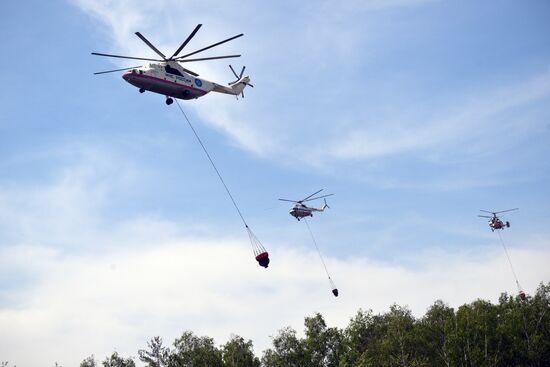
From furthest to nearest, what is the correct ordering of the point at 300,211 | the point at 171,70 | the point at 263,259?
1. the point at 300,211
2. the point at 171,70
3. the point at 263,259

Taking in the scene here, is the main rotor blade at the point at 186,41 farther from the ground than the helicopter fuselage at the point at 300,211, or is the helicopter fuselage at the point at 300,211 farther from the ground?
the main rotor blade at the point at 186,41

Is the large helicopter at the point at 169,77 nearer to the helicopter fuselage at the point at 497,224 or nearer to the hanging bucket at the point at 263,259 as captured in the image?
the hanging bucket at the point at 263,259

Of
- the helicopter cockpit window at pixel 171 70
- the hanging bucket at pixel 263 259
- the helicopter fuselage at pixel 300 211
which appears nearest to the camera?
the hanging bucket at pixel 263 259

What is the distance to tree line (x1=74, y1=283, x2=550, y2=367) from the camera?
77812 mm

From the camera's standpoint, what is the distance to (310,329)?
3430 inches

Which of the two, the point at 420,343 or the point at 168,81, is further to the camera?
the point at 420,343

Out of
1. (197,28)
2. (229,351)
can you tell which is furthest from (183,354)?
(197,28)

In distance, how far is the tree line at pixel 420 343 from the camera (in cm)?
7781

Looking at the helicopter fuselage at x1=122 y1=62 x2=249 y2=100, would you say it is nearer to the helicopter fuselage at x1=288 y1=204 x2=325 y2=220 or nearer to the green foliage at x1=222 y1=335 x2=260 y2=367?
the helicopter fuselage at x1=288 y1=204 x2=325 y2=220

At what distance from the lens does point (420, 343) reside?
85.9 meters

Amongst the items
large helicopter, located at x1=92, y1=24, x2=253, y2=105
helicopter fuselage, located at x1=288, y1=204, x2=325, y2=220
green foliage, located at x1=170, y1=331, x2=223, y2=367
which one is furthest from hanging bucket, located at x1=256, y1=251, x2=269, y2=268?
green foliage, located at x1=170, y1=331, x2=223, y2=367

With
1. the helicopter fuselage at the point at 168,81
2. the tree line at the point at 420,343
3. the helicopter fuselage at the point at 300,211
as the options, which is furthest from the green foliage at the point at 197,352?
the helicopter fuselage at the point at 168,81

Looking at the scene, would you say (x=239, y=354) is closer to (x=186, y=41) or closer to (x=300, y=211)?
(x=300, y=211)

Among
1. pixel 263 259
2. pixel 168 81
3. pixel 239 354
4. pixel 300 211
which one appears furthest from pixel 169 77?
pixel 239 354
